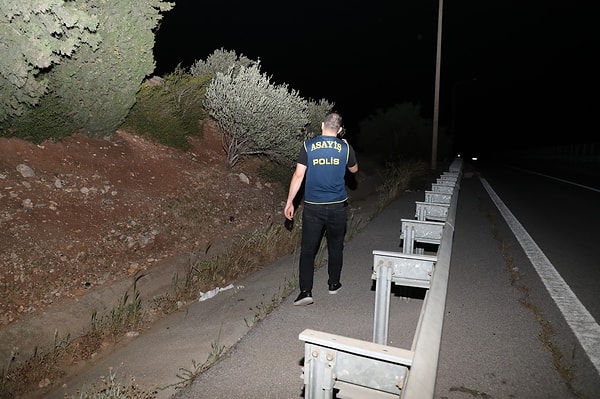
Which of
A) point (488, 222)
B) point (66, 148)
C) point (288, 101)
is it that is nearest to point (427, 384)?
point (66, 148)

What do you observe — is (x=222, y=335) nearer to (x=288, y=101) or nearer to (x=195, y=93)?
(x=288, y=101)

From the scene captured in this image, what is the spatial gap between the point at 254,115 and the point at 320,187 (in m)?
5.70

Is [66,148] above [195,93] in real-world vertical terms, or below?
below

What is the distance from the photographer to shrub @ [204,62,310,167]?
9977 millimetres

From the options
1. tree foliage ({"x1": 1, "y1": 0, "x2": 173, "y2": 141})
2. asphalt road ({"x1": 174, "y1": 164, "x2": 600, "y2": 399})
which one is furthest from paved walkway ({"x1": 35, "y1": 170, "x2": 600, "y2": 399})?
tree foliage ({"x1": 1, "y1": 0, "x2": 173, "y2": 141})

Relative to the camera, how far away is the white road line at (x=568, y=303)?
3.63 metres

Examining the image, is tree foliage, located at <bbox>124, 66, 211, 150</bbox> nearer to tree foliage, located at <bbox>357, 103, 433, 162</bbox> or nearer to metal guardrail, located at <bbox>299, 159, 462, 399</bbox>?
metal guardrail, located at <bbox>299, 159, 462, 399</bbox>

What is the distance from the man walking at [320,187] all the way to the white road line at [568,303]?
2.30m

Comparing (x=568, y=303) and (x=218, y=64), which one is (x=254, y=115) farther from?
(x=568, y=303)

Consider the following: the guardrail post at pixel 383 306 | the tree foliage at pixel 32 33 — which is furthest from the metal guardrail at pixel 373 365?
the tree foliage at pixel 32 33

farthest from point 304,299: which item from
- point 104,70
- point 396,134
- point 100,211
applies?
point 396,134

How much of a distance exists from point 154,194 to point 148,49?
9.36 feet

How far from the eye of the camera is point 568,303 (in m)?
4.62

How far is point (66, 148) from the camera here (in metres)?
7.79
